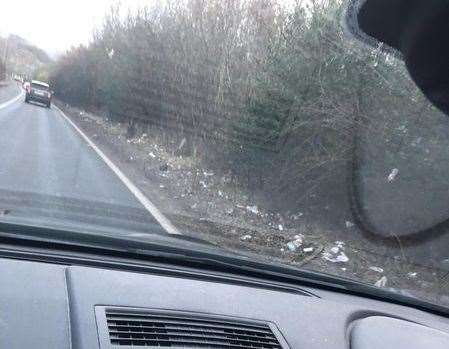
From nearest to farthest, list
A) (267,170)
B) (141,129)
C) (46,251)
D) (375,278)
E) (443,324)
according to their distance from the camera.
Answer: (46,251) < (443,324) < (375,278) < (267,170) < (141,129)

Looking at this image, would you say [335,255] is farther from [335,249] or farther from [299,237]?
[299,237]

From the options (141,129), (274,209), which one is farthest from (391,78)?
(141,129)

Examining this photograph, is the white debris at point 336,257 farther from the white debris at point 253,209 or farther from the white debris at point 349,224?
the white debris at point 253,209

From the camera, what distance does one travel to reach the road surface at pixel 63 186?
7.48 meters

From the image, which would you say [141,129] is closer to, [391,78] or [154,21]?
[154,21]

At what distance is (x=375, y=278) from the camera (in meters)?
8.52

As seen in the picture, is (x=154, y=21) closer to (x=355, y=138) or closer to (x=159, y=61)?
(x=159, y=61)

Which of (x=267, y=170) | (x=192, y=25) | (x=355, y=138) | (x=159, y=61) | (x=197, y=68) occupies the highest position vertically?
(x=159, y=61)

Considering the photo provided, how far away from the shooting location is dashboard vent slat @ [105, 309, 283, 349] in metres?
2.40

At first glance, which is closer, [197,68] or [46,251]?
[46,251]

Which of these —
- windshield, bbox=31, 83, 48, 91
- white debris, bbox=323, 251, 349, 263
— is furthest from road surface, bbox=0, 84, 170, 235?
windshield, bbox=31, 83, 48, 91

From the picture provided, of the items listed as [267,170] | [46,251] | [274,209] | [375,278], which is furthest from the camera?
[267,170]

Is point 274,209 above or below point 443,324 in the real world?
above

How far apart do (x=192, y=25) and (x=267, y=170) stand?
9472 millimetres
